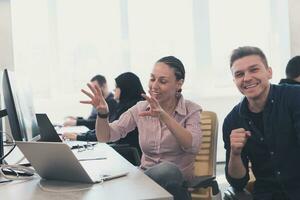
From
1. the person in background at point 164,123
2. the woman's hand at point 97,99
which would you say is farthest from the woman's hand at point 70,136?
the woman's hand at point 97,99

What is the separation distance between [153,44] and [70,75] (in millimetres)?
1232

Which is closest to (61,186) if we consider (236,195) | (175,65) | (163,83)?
(236,195)

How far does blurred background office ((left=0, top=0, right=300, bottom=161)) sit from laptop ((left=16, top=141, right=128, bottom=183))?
4.18m

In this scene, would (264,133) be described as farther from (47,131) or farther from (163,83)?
(47,131)

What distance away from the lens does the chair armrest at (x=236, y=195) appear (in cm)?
154

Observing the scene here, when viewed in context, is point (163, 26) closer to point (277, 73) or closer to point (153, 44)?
point (153, 44)

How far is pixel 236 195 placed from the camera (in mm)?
1566

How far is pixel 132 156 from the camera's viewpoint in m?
2.86

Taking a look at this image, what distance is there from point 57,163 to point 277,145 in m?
0.95

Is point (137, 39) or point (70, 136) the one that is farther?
point (137, 39)

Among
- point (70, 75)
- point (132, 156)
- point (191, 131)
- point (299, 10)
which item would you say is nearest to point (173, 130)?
point (191, 131)

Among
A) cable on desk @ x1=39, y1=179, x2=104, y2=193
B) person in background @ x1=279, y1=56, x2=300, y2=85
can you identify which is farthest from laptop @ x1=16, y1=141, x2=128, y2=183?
person in background @ x1=279, y1=56, x2=300, y2=85

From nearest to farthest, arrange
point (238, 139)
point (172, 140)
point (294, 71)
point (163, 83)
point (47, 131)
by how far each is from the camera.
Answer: point (47, 131) < point (238, 139) < point (172, 140) < point (163, 83) < point (294, 71)

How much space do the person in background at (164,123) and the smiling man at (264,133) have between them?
0.25 m
